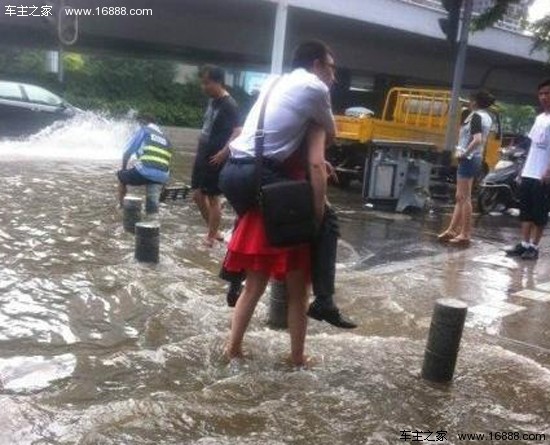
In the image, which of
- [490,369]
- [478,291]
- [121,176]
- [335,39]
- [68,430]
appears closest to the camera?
[68,430]

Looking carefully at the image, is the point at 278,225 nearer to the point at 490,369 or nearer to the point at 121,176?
the point at 490,369

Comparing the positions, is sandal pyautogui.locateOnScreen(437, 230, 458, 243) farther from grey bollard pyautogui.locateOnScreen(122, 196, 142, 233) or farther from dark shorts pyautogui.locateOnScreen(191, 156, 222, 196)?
grey bollard pyautogui.locateOnScreen(122, 196, 142, 233)

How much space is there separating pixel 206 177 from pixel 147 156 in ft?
4.95

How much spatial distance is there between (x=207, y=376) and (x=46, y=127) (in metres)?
13.8

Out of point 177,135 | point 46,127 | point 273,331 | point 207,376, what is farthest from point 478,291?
point 177,135

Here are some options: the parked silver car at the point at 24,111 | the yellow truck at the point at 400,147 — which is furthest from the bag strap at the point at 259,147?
the parked silver car at the point at 24,111

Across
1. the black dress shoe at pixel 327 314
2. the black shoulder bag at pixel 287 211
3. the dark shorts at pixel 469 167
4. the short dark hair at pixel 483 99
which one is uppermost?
the short dark hair at pixel 483 99

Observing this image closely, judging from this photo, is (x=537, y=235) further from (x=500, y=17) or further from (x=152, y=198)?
(x=500, y=17)

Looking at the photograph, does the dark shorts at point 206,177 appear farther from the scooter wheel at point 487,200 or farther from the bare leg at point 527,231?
the scooter wheel at point 487,200

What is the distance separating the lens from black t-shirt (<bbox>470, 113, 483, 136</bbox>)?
779 centimetres

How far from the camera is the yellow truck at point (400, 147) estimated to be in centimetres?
1044

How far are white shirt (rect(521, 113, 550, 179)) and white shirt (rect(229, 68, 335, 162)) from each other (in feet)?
14.0

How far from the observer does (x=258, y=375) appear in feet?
12.5

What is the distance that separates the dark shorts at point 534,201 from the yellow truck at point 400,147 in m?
2.31
